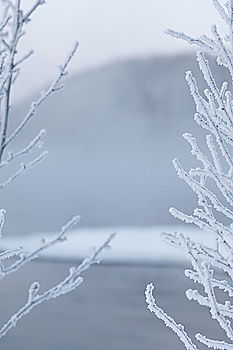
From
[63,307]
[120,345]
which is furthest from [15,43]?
[63,307]

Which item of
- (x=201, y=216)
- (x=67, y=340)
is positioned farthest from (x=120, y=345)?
(x=201, y=216)

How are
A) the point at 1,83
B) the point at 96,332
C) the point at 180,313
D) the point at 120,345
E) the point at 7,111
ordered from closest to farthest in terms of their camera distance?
the point at 7,111, the point at 1,83, the point at 120,345, the point at 96,332, the point at 180,313

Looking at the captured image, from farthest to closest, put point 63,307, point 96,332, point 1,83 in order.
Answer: point 63,307 → point 96,332 → point 1,83

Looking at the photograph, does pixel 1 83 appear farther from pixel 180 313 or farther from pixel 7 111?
pixel 180 313

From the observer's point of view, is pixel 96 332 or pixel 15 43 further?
pixel 96 332

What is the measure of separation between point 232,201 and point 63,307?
9509cm

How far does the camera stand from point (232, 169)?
202 inches

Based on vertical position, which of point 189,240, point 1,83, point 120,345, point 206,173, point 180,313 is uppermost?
point 180,313

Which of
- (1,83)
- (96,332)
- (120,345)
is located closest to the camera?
(1,83)

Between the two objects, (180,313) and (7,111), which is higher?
(180,313)

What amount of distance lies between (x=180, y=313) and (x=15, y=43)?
78344 millimetres

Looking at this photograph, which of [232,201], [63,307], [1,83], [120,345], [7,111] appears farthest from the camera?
[63,307]

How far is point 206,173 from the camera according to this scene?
5.14 meters

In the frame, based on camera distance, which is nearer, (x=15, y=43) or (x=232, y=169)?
(x=15, y=43)
